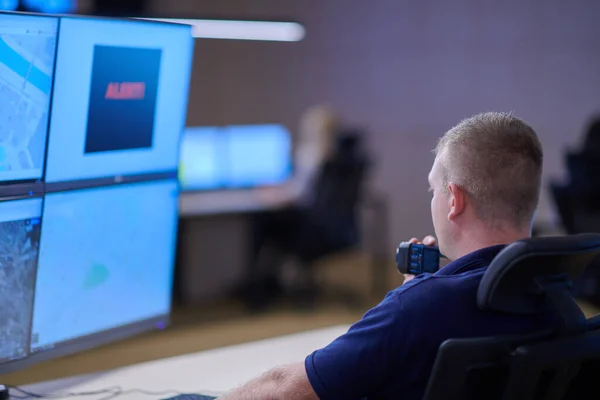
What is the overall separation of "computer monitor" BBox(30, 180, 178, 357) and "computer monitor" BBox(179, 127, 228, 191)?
386 centimetres

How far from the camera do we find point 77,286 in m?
2.01

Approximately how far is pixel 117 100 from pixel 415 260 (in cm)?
80

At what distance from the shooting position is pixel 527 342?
1459mm

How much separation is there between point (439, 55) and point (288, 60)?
4.63ft

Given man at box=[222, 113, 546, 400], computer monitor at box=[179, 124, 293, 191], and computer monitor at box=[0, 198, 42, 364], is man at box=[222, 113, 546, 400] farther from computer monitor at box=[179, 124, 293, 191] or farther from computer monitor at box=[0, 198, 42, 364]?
computer monitor at box=[179, 124, 293, 191]

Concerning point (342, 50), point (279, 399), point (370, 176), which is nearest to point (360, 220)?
point (370, 176)

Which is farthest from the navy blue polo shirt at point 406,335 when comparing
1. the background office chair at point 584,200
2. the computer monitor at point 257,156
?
the computer monitor at point 257,156

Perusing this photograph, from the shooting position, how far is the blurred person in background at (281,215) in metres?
6.05

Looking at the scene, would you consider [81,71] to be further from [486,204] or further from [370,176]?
[370,176]

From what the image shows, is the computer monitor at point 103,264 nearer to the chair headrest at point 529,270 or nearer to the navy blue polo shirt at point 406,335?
the navy blue polo shirt at point 406,335

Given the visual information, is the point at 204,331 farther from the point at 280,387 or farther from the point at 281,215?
the point at 280,387

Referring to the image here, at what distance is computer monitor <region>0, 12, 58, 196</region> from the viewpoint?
1.73 metres

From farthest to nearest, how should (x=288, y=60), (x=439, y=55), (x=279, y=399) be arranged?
1. (x=288, y=60)
2. (x=439, y=55)
3. (x=279, y=399)

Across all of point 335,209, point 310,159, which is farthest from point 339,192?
point 310,159
